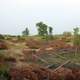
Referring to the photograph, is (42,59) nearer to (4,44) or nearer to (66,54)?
(66,54)

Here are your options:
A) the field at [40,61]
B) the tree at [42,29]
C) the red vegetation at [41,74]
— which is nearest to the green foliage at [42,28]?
the tree at [42,29]

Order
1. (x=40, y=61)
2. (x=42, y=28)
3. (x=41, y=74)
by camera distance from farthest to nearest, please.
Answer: (x=42, y=28)
(x=40, y=61)
(x=41, y=74)

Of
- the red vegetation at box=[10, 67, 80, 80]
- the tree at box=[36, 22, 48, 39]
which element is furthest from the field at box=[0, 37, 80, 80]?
the tree at box=[36, 22, 48, 39]

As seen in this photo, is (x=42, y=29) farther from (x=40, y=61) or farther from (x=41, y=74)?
(x=41, y=74)

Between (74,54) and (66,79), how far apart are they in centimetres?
461

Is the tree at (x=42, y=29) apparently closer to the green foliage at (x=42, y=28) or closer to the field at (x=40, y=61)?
the green foliage at (x=42, y=28)

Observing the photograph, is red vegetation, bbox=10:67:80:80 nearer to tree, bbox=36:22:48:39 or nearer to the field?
the field

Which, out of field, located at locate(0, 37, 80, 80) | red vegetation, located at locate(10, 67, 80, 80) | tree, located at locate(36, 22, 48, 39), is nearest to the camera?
red vegetation, located at locate(10, 67, 80, 80)

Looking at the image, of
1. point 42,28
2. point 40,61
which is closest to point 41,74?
point 40,61

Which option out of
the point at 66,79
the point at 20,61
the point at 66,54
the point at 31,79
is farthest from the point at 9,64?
the point at 66,54

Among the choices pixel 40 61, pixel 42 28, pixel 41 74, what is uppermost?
pixel 42 28

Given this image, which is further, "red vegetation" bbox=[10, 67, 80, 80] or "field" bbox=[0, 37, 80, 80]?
"field" bbox=[0, 37, 80, 80]

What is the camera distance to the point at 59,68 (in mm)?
15656

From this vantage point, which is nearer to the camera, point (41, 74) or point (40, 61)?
point (41, 74)
